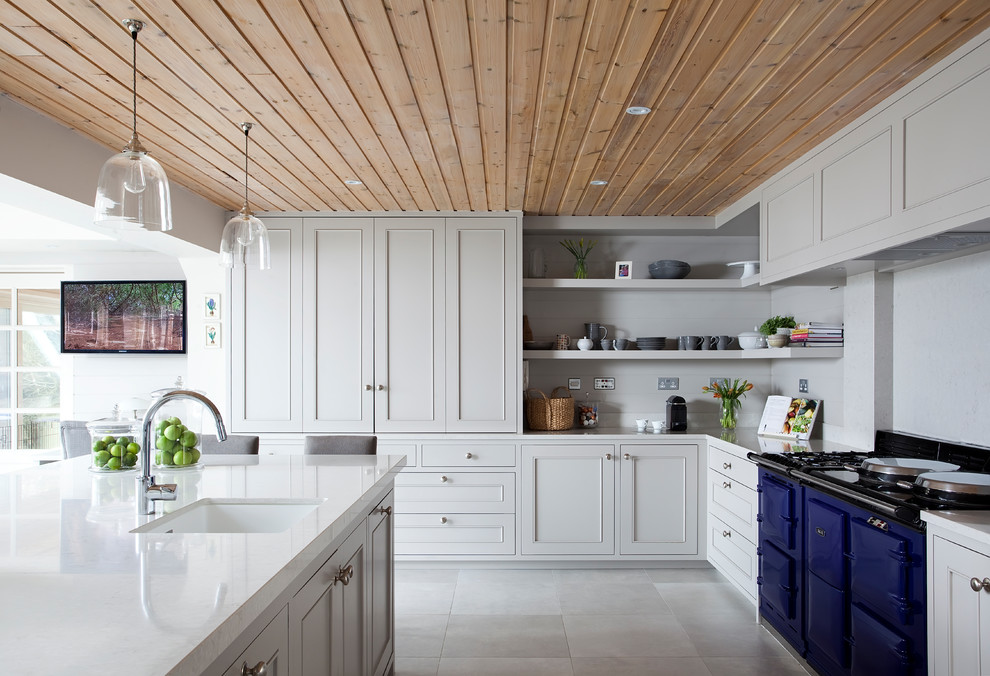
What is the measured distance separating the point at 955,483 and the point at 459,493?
285cm

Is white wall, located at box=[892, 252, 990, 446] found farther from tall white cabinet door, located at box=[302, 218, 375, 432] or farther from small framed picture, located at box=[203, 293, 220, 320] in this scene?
small framed picture, located at box=[203, 293, 220, 320]

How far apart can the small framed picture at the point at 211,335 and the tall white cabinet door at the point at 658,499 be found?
2856 millimetres

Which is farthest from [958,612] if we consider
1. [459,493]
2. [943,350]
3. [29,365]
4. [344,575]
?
[29,365]

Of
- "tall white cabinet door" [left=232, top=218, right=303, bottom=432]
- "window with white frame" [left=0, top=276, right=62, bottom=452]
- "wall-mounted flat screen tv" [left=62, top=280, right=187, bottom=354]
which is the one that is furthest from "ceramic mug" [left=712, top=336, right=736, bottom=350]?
"window with white frame" [left=0, top=276, right=62, bottom=452]

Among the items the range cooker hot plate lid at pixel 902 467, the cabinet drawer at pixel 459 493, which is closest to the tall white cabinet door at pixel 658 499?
the cabinet drawer at pixel 459 493

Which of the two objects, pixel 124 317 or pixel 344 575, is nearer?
pixel 344 575

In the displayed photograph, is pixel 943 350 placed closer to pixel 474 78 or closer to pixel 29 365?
pixel 474 78

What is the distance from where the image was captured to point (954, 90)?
2166 mm

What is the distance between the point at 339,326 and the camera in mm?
4453

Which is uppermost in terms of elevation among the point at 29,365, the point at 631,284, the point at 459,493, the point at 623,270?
the point at 623,270

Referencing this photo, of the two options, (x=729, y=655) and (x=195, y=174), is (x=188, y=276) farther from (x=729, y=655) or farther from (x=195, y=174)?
(x=729, y=655)

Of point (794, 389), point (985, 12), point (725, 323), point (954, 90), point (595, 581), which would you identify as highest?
point (985, 12)

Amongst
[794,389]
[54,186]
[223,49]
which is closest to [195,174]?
[54,186]

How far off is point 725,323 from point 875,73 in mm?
2824
